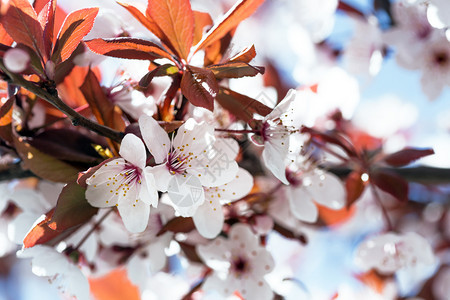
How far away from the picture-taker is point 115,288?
1.25 meters

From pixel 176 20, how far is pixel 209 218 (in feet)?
0.91

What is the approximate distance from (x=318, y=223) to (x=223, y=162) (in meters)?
0.57

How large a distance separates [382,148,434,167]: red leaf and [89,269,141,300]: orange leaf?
0.71 metres

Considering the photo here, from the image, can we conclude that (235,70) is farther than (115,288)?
No

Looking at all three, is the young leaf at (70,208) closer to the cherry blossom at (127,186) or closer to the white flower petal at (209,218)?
the cherry blossom at (127,186)

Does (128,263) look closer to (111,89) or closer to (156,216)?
(156,216)

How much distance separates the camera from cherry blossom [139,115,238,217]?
615 mm

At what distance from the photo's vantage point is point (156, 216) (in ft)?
2.72

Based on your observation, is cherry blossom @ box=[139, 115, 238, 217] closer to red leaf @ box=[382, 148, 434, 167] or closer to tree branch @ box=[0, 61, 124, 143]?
tree branch @ box=[0, 61, 124, 143]

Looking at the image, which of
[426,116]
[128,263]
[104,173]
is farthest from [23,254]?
[426,116]

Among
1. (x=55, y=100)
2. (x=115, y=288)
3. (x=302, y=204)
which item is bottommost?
(x=115, y=288)

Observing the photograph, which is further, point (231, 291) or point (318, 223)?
point (318, 223)

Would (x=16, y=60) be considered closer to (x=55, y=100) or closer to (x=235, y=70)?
(x=55, y=100)

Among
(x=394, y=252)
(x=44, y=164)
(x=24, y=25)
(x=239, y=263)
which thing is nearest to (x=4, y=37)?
(x=24, y=25)
